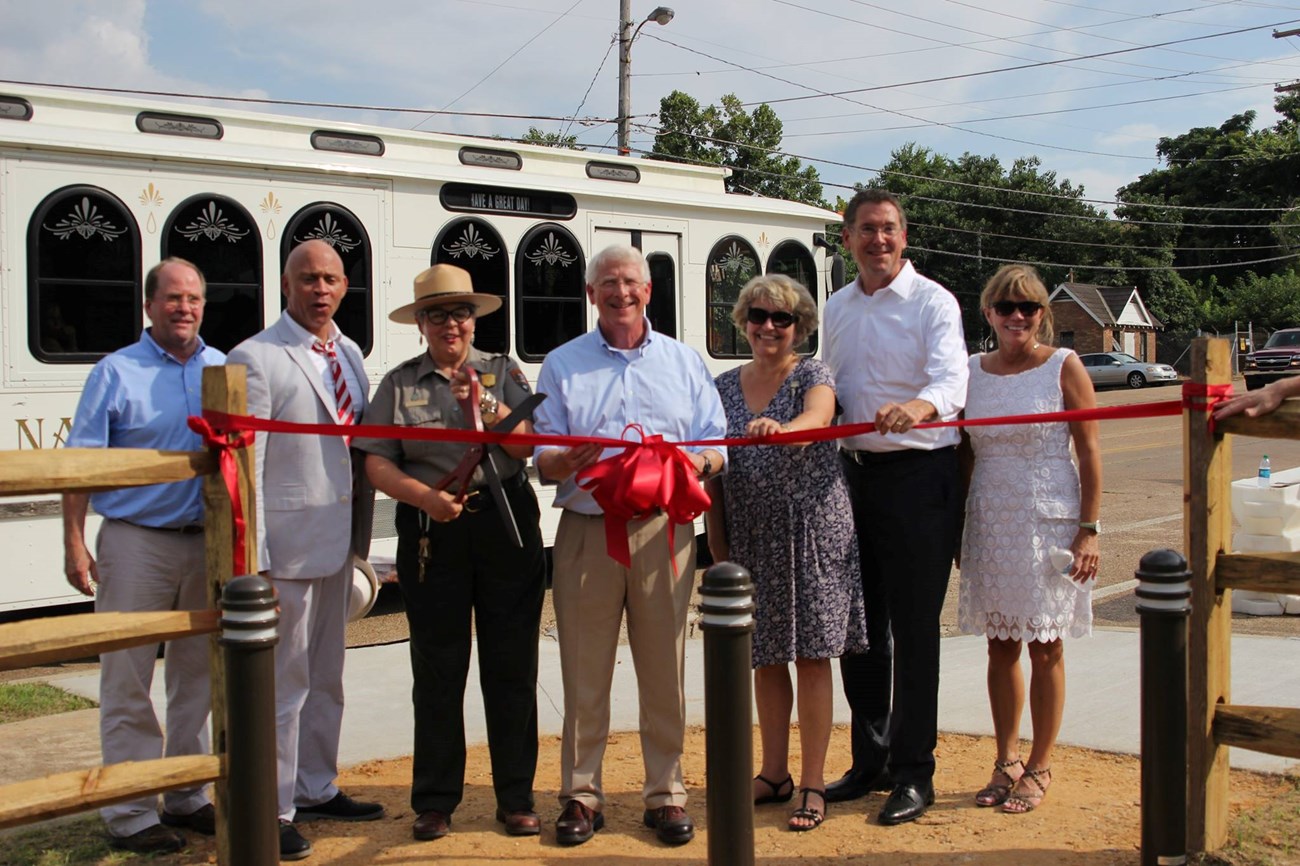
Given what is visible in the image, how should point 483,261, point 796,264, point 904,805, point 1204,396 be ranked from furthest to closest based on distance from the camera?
point 796,264 < point 483,261 < point 904,805 < point 1204,396

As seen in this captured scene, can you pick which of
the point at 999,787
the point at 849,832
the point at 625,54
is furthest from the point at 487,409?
the point at 625,54

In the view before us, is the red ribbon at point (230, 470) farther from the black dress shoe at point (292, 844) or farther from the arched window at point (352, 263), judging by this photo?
the arched window at point (352, 263)

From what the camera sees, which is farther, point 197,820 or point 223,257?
point 223,257

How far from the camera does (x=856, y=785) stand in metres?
5.01

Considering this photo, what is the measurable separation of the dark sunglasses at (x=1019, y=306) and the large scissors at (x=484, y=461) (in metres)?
1.79

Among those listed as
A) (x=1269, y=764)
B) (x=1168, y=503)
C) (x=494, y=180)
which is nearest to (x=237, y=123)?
(x=494, y=180)

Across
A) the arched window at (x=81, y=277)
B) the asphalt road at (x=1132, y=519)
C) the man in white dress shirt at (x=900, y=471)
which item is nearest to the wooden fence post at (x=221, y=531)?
the man in white dress shirt at (x=900, y=471)

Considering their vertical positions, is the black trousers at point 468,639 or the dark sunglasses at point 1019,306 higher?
the dark sunglasses at point 1019,306

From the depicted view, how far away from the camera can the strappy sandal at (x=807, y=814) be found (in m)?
4.59

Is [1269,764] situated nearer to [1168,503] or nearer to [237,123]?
[237,123]

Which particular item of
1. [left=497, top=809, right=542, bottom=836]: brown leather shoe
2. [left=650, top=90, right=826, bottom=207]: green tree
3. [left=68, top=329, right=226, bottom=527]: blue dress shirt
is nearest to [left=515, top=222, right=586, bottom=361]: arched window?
[left=68, top=329, right=226, bottom=527]: blue dress shirt

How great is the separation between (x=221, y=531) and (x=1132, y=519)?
11.5 meters

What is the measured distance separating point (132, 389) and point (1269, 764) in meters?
4.67

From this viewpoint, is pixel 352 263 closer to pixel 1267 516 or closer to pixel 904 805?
pixel 904 805
